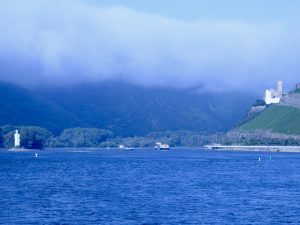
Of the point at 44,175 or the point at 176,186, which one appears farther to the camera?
the point at 44,175

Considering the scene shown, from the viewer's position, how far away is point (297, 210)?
6066 cm

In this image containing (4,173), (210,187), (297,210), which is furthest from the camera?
(4,173)

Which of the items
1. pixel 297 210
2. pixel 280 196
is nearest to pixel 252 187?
pixel 280 196

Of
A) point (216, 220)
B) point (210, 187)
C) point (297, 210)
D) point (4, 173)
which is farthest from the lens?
point (4, 173)

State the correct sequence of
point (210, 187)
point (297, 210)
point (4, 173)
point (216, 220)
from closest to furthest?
point (216, 220), point (297, 210), point (210, 187), point (4, 173)

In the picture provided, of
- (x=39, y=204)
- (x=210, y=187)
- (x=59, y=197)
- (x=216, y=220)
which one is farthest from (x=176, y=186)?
(x=216, y=220)

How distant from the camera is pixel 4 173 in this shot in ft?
350

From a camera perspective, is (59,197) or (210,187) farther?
(210,187)

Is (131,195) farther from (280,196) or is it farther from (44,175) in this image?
(44,175)

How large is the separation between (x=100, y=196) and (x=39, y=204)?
8.20 m

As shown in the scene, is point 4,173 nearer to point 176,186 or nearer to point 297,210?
point 176,186

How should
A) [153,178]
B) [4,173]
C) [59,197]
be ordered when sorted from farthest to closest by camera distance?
[4,173], [153,178], [59,197]

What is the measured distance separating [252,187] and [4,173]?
37.9 metres

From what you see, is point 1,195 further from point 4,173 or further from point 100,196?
point 4,173
